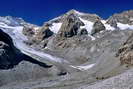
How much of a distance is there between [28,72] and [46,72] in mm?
9020

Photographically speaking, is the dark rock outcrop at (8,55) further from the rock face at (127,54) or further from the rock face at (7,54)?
the rock face at (127,54)

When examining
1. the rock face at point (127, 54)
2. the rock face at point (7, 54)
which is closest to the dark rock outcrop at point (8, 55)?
the rock face at point (7, 54)

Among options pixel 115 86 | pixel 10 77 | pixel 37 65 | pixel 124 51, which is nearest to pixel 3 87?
pixel 10 77

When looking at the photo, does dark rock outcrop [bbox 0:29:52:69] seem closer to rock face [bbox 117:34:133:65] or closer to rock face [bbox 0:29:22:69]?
rock face [bbox 0:29:22:69]

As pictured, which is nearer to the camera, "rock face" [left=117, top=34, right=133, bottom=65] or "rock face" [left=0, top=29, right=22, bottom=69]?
"rock face" [left=117, top=34, right=133, bottom=65]

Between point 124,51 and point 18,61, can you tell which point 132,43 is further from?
point 18,61

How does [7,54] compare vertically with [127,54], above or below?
above

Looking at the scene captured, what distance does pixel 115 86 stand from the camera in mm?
50094

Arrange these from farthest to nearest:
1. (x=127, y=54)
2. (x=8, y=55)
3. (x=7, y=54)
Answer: (x=7, y=54)
(x=8, y=55)
(x=127, y=54)

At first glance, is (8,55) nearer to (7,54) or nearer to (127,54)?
(7,54)

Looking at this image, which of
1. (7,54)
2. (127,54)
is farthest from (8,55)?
(127,54)

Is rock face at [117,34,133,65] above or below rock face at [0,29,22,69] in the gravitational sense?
below

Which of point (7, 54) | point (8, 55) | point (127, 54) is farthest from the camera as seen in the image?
point (7, 54)

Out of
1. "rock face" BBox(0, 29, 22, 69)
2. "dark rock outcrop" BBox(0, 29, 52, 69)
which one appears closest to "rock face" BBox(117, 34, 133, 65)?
"dark rock outcrop" BBox(0, 29, 52, 69)
